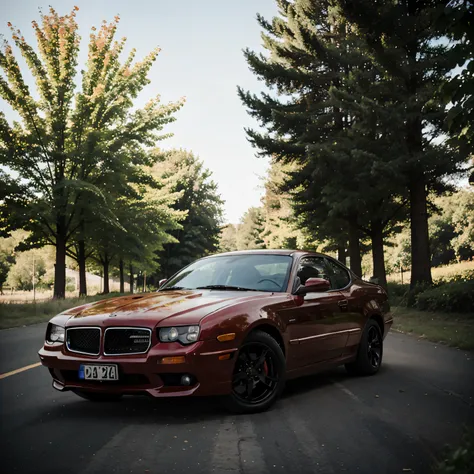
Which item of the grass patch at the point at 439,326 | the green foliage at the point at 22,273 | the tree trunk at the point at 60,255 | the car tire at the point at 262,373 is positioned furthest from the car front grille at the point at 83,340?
the green foliage at the point at 22,273

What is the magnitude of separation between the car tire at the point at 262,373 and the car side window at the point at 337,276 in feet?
6.02

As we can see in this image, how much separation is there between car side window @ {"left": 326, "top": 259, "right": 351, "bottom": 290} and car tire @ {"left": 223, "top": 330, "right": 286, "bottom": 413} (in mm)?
1834

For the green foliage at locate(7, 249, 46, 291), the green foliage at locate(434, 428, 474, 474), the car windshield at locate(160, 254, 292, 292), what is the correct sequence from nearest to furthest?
1. the green foliage at locate(434, 428, 474, 474)
2. the car windshield at locate(160, 254, 292, 292)
3. the green foliage at locate(7, 249, 46, 291)

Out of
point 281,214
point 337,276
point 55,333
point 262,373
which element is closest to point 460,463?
point 262,373

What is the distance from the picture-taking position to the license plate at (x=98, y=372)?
502 centimetres

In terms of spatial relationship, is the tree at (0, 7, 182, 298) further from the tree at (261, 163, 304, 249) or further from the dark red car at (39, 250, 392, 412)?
the dark red car at (39, 250, 392, 412)

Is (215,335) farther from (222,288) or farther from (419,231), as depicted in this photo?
(419,231)

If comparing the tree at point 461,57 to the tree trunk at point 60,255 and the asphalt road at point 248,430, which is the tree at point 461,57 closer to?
the asphalt road at point 248,430

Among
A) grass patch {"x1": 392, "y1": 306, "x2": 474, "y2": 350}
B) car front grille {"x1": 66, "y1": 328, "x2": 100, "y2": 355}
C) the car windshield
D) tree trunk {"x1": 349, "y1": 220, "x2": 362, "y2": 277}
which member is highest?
tree trunk {"x1": 349, "y1": 220, "x2": 362, "y2": 277}

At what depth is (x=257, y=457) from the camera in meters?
4.04

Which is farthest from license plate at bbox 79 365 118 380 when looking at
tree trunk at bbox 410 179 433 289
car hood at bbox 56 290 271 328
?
tree trunk at bbox 410 179 433 289

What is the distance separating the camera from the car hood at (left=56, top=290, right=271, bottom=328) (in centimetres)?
511

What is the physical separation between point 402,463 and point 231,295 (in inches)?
95.6

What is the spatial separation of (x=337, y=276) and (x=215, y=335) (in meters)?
2.85
